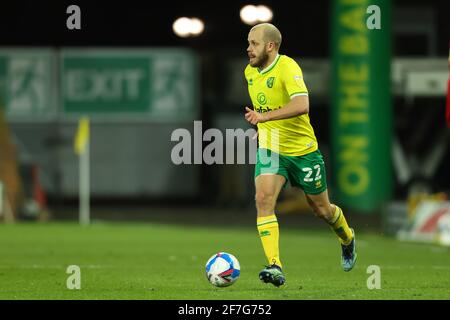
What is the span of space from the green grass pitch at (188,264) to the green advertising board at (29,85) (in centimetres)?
1025

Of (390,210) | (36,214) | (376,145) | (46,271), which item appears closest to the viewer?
(46,271)

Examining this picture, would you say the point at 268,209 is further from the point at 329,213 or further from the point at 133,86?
the point at 133,86

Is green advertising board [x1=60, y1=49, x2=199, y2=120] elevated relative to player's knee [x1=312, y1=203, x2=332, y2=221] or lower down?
elevated

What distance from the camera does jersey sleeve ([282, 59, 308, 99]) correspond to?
1044cm

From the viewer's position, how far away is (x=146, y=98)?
34344 millimetres

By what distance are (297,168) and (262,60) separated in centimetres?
108

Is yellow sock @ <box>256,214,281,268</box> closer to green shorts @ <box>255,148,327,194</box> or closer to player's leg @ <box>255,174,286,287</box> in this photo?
player's leg @ <box>255,174,286,287</box>

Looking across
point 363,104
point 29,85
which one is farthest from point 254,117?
point 29,85

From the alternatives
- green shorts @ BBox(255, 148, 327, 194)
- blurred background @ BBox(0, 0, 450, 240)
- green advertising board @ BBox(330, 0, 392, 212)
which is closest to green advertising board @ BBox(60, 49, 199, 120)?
blurred background @ BBox(0, 0, 450, 240)

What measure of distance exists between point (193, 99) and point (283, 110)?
24.2m

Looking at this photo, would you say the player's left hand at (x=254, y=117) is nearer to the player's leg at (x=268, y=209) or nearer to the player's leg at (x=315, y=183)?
the player's leg at (x=268, y=209)

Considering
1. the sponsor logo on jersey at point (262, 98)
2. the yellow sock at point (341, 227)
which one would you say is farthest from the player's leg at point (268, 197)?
the yellow sock at point (341, 227)

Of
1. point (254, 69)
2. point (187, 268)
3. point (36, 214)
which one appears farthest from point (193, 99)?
point (254, 69)
